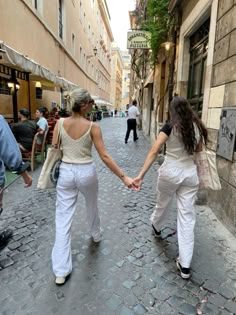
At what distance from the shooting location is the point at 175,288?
223 centimetres

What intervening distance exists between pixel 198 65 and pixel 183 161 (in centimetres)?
401

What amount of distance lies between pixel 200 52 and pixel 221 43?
6.05 ft

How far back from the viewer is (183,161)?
7.94 feet

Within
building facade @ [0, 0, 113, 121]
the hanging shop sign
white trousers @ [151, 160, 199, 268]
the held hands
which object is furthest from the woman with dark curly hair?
the hanging shop sign

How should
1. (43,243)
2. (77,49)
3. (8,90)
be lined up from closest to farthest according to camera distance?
1. (43,243)
2. (8,90)
3. (77,49)

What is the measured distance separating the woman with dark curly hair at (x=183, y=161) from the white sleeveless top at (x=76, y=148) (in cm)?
61

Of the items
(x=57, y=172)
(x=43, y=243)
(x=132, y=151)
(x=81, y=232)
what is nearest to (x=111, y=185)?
(x=81, y=232)

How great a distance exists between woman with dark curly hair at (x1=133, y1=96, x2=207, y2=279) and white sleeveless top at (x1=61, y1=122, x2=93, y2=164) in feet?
2.00

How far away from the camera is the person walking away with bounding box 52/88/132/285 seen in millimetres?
2232

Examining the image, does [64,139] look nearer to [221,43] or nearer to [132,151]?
[221,43]

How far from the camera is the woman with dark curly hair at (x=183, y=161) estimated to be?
2307 millimetres

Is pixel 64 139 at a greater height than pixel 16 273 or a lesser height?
greater

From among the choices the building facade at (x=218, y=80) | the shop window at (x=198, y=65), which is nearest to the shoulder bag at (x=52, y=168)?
the building facade at (x=218, y=80)

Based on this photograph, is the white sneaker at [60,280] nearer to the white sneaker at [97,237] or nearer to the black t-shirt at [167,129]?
the white sneaker at [97,237]
